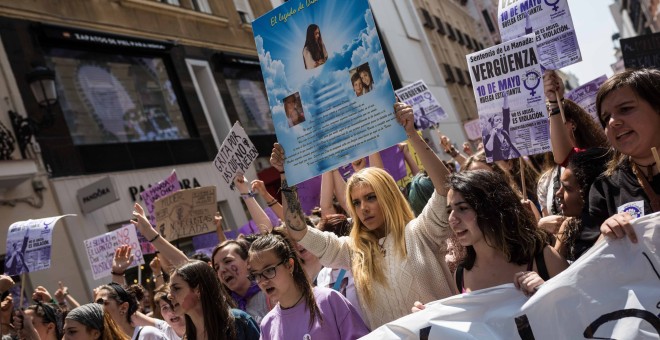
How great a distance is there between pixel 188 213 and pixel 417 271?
4752mm

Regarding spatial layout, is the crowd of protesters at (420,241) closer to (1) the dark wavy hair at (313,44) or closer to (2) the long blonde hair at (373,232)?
(2) the long blonde hair at (373,232)

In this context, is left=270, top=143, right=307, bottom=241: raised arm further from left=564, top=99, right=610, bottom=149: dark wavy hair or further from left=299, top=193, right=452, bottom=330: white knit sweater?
left=564, top=99, right=610, bottom=149: dark wavy hair

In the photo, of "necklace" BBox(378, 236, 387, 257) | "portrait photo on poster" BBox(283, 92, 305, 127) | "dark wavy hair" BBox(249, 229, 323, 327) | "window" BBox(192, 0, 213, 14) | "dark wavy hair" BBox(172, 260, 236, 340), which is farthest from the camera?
"window" BBox(192, 0, 213, 14)

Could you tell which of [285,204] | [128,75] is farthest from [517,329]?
[128,75]

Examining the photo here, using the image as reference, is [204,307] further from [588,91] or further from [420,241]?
[588,91]

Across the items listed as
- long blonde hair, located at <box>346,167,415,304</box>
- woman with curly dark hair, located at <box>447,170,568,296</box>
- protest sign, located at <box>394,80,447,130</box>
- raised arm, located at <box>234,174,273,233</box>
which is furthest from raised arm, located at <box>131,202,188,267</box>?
protest sign, located at <box>394,80,447,130</box>

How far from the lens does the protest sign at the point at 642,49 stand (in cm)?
1005

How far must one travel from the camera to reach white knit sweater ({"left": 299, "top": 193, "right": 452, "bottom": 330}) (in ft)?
13.2

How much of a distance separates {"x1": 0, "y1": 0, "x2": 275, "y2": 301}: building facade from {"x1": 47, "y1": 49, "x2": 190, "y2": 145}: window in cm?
3

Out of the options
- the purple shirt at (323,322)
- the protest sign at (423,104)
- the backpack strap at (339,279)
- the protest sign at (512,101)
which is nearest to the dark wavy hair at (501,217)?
the purple shirt at (323,322)

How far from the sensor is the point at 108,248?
881 centimetres

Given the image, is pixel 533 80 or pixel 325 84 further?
pixel 533 80

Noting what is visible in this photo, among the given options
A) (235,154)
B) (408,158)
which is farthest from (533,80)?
(408,158)

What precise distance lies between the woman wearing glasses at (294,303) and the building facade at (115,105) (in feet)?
29.3
